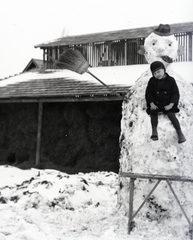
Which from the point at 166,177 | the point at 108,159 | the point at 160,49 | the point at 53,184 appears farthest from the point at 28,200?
the point at 108,159

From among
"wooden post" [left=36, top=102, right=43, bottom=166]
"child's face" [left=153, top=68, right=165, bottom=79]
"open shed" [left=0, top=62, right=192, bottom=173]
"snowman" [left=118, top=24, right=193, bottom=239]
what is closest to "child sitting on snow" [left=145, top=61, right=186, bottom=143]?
"child's face" [left=153, top=68, right=165, bottom=79]

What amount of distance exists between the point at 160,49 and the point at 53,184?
3111 mm

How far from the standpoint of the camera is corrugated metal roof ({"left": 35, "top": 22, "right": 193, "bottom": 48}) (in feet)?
42.7

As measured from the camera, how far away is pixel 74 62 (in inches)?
219

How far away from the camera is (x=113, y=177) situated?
899 cm

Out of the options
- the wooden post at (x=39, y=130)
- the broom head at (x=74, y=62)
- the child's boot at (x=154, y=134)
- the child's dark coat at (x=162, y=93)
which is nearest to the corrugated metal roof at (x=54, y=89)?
the wooden post at (x=39, y=130)

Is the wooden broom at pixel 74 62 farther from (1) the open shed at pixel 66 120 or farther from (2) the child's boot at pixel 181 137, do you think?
(1) the open shed at pixel 66 120

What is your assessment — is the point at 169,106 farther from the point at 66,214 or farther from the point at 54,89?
the point at 54,89

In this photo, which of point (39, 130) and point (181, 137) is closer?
point (181, 137)

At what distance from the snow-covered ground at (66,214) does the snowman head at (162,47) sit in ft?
6.99

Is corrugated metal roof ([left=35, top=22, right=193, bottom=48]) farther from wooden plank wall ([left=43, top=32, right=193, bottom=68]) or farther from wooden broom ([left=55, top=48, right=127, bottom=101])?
wooden broom ([left=55, top=48, right=127, bottom=101])

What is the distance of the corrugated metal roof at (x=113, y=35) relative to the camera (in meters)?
13.0

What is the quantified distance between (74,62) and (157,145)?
5.67 ft

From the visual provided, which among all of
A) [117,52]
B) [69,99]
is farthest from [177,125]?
[117,52]
